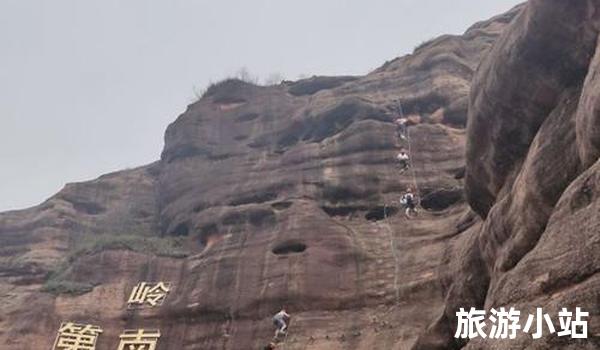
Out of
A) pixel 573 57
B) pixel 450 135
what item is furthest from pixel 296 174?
pixel 573 57

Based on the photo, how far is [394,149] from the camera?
30.4 meters

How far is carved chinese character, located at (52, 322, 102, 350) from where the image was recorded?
25.0 m

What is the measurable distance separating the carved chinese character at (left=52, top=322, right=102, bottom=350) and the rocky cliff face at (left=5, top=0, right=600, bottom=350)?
430mm

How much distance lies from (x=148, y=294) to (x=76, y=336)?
3.06 metres

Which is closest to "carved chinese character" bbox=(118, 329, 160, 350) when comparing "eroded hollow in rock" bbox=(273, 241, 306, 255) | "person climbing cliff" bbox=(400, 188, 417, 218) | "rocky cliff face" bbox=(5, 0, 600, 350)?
"rocky cliff face" bbox=(5, 0, 600, 350)

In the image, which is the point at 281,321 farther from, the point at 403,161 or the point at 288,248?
the point at 403,161

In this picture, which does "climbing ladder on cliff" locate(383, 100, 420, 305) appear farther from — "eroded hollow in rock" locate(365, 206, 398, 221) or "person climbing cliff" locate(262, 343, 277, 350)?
"person climbing cliff" locate(262, 343, 277, 350)

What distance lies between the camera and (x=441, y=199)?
2731 centimetres

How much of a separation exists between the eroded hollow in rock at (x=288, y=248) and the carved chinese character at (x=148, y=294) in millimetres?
4576

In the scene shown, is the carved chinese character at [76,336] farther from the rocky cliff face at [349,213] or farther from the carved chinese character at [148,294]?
the carved chinese character at [148,294]

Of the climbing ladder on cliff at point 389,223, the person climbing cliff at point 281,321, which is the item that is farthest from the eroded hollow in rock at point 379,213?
the person climbing cliff at point 281,321

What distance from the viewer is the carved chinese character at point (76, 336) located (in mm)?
25016

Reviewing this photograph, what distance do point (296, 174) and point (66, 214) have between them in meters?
13.7

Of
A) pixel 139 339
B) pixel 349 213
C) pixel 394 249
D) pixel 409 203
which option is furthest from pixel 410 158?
pixel 139 339
